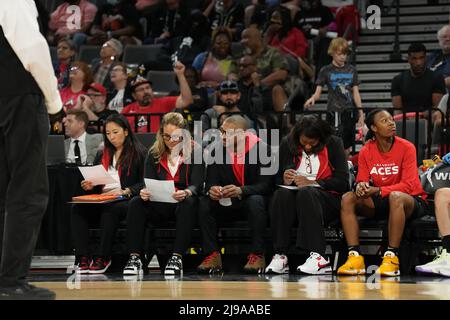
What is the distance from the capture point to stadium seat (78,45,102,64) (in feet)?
43.0

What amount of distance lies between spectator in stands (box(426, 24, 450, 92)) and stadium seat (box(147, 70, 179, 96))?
3177mm

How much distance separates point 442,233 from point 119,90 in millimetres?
5220

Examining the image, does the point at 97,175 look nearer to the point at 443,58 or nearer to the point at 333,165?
the point at 333,165

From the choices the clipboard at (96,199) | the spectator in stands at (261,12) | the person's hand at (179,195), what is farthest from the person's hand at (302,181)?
the spectator in stands at (261,12)

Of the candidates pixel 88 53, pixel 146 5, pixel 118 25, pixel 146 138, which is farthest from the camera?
pixel 146 5

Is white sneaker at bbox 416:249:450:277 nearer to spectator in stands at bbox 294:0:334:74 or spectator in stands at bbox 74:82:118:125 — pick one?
spectator in stands at bbox 74:82:118:125

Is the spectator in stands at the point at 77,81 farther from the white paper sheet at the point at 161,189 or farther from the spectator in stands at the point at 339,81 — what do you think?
the white paper sheet at the point at 161,189

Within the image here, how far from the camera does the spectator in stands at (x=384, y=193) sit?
700cm

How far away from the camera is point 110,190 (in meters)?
7.82

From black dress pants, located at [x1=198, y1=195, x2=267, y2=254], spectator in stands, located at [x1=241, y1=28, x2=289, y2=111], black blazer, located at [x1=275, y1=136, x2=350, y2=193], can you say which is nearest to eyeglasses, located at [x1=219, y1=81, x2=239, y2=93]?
spectator in stands, located at [x1=241, y1=28, x2=289, y2=111]

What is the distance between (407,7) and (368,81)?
1480 mm

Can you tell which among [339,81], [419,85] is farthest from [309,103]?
[419,85]
